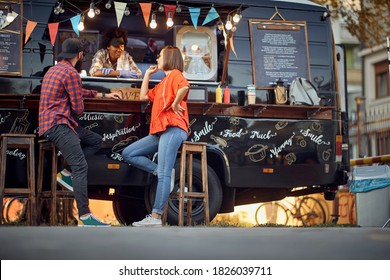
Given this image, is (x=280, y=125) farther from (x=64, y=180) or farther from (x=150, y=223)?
(x=64, y=180)

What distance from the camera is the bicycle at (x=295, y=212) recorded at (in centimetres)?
1908

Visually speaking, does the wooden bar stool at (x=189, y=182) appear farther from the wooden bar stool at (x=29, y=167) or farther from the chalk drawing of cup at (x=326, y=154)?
the chalk drawing of cup at (x=326, y=154)

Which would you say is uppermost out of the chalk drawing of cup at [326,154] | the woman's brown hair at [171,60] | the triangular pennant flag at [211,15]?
the triangular pennant flag at [211,15]

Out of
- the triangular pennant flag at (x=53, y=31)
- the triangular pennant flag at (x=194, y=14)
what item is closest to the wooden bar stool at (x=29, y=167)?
the triangular pennant flag at (x=53, y=31)

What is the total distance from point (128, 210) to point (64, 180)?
8.02ft

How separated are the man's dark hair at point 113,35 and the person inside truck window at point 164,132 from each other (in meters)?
1.53

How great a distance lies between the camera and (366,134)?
2161cm

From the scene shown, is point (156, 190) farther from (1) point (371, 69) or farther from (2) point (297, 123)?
(1) point (371, 69)

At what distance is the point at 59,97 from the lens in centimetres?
1010

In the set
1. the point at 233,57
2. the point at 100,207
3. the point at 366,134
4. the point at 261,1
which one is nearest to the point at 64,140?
the point at 233,57

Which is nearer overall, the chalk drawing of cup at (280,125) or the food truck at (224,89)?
the food truck at (224,89)

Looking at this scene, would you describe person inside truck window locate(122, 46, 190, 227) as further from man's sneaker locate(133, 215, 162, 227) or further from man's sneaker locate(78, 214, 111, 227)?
man's sneaker locate(78, 214, 111, 227)

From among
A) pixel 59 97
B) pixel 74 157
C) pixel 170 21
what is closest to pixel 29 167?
pixel 74 157

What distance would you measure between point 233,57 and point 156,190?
1983 millimetres
